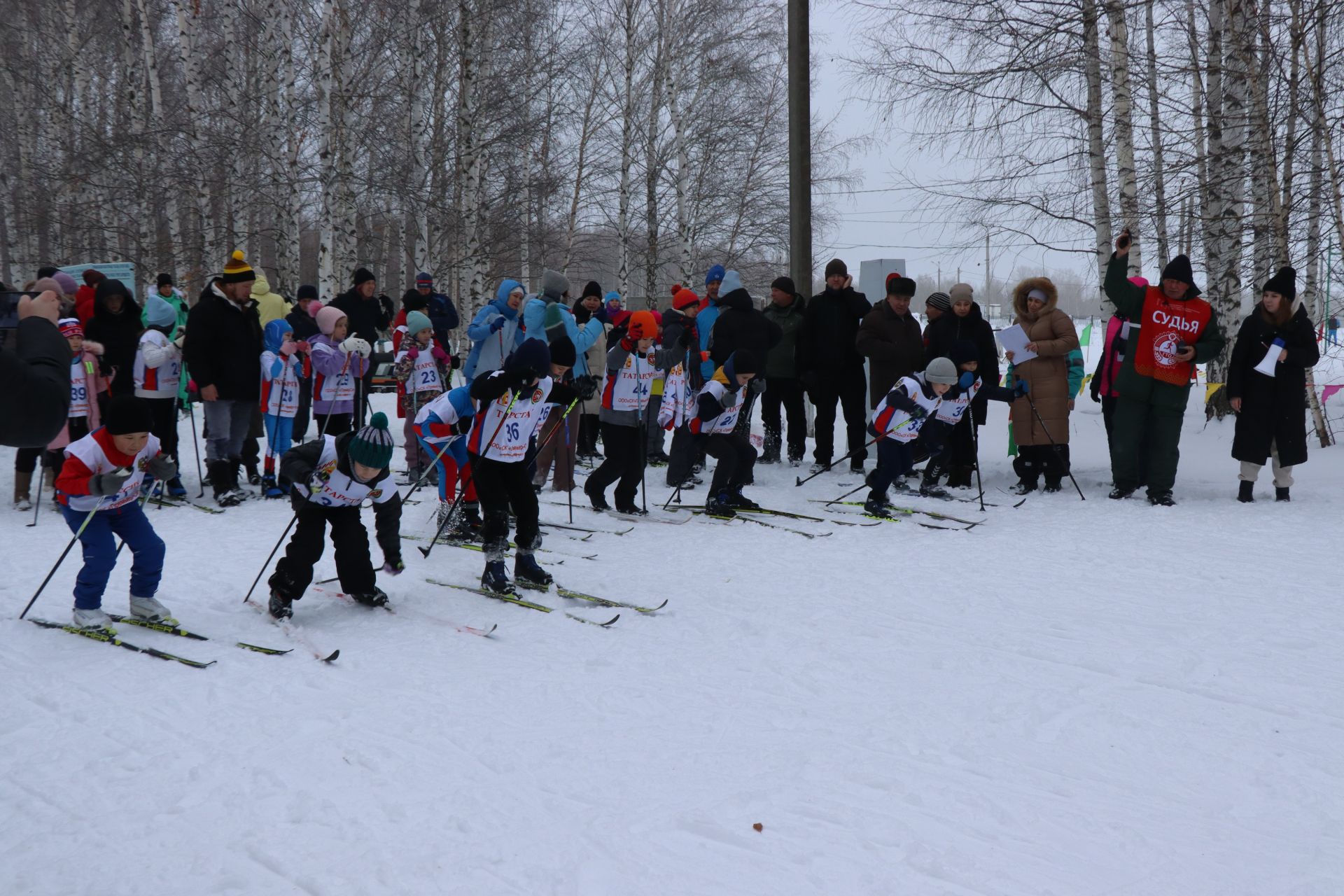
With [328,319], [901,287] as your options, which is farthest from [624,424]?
[901,287]

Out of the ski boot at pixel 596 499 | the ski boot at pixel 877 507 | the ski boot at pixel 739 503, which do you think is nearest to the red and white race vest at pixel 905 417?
the ski boot at pixel 877 507

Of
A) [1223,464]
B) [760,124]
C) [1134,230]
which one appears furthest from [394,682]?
[760,124]

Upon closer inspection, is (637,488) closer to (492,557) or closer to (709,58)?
(492,557)

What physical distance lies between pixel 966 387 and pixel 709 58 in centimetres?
1564

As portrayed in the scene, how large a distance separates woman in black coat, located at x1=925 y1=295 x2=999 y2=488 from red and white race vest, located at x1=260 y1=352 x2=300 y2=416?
5588 millimetres

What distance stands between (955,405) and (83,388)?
7.02 metres

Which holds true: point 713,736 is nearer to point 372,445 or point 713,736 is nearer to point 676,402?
point 372,445

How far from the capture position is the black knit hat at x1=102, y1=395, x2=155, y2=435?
4.79 meters

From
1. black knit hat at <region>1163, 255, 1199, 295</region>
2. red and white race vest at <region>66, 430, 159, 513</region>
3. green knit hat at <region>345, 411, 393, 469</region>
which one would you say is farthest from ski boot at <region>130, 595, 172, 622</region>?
black knit hat at <region>1163, 255, 1199, 295</region>

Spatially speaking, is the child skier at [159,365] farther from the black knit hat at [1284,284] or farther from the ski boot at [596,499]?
the black knit hat at [1284,284]

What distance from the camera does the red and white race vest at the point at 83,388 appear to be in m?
7.82

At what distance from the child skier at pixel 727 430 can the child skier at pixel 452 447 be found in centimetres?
195

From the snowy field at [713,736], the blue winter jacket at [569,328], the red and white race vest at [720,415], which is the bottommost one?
the snowy field at [713,736]

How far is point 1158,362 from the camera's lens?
820 centimetres
